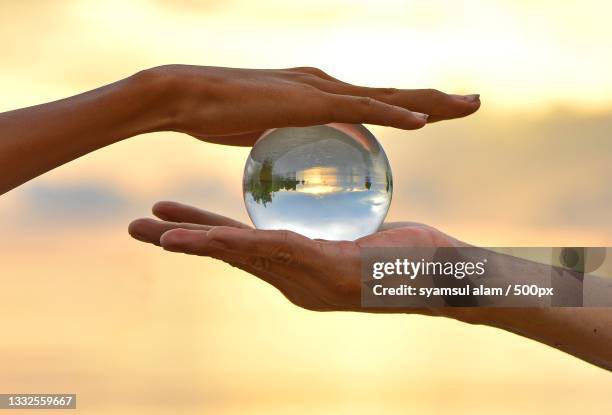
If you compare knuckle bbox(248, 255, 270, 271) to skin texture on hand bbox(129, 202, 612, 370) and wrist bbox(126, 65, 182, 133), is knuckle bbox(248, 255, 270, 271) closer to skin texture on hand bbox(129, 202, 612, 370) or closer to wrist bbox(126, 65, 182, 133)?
skin texture on hand bbox(129, 202, 612, 370)

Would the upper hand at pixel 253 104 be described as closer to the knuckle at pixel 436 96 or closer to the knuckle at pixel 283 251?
the knuckle at pixel 436 96

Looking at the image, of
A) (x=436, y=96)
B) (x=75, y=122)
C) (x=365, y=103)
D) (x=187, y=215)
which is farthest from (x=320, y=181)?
(x=75, y=122)

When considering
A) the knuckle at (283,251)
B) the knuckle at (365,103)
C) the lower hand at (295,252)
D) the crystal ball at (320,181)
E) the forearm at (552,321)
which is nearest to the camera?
the lower hand at (295,252)

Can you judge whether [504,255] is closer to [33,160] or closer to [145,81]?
[145,81]

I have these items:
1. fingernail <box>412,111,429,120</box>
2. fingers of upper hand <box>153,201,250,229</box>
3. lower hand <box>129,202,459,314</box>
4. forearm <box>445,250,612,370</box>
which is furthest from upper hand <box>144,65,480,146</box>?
forearm <box>445,250,612,370</box>

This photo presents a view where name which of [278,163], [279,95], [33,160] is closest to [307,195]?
[278,163]

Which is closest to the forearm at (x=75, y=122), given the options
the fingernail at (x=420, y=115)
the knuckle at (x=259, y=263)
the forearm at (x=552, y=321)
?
the knuckle at (x=259, y=263)

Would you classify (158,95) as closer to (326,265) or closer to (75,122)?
(75,122)
